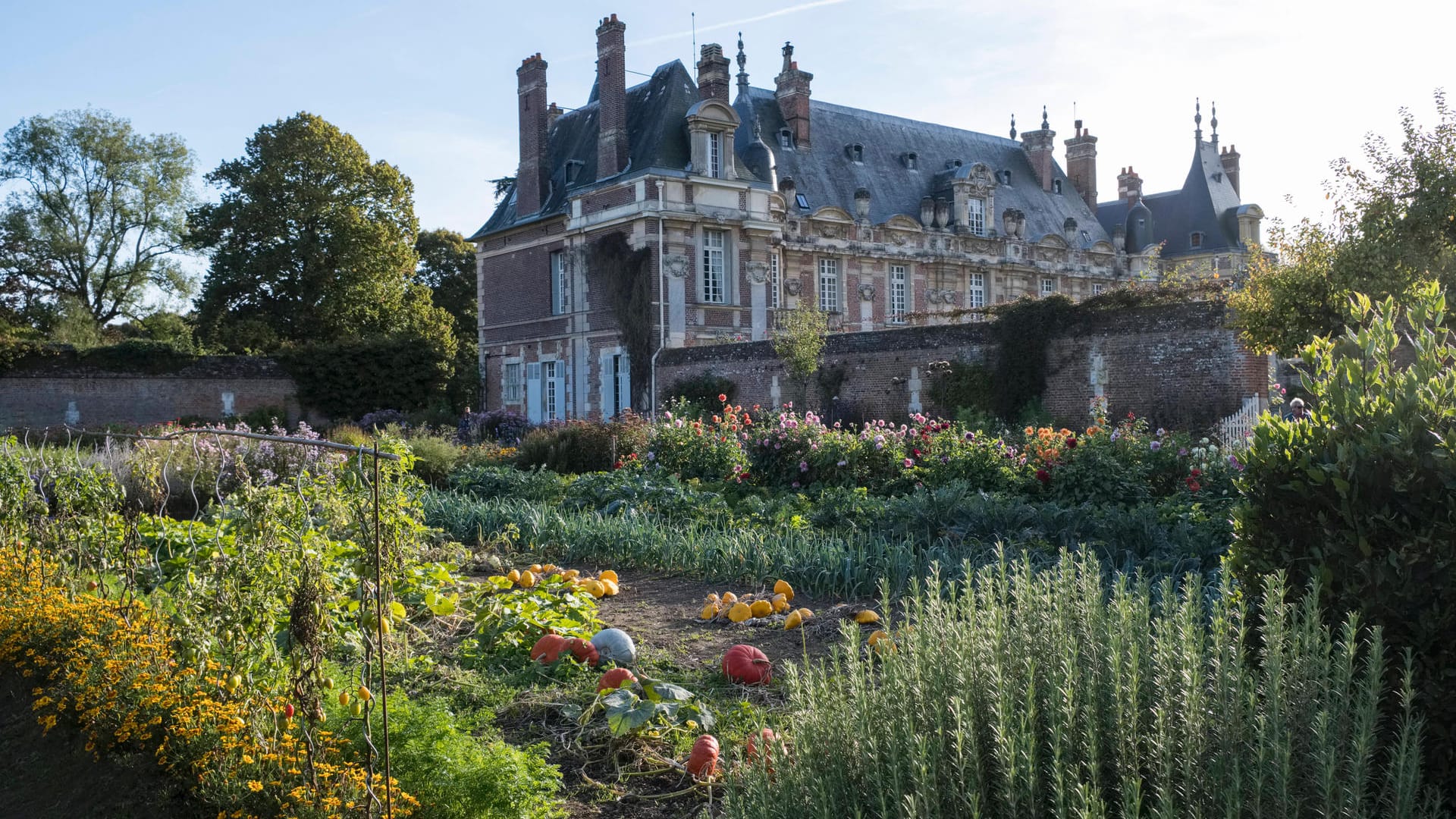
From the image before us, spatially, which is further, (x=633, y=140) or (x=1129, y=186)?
(x=1129, y=186)

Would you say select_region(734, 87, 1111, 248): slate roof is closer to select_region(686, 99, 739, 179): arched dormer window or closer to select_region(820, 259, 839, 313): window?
select_region(820, 259, 839, 313): window

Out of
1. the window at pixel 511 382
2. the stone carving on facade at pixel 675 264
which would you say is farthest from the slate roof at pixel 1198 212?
the window at pixel 511 382

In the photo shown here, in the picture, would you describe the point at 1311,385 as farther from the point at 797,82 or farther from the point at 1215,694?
the point at 797,82

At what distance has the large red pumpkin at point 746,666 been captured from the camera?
4.30m

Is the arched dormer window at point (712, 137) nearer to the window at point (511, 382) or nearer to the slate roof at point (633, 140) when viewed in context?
the slate roof at point (633, 140)

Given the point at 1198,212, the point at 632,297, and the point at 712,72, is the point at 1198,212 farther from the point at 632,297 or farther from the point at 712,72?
the point at 632,297

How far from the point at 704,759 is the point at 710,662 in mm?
1462

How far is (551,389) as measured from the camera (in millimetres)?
28094

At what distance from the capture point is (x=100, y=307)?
35688mm

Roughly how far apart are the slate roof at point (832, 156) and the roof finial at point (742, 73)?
0.63ft

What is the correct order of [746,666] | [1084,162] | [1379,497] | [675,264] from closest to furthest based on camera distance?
1. [1379,497]
2. [746,666]
3. [675,264]
4. [1084,162]

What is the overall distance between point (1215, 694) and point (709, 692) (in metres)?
2.14

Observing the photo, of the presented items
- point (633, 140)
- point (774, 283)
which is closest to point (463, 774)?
point (633, 140)

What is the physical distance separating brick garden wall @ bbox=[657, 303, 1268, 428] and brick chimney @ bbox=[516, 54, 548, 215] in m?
9.11
